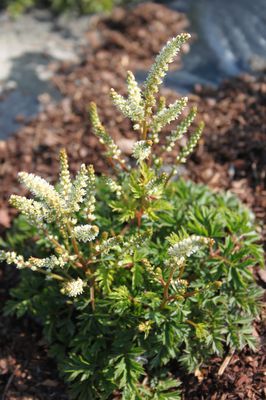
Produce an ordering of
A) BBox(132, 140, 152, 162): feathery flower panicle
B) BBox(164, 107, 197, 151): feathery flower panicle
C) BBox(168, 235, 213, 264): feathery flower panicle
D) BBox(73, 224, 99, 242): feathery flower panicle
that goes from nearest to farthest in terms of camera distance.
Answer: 1. BBox(168, 235, 213, 264): feathery flower panicle
2. BBox(73, 224, 99, 242): feathery flower panicle
3. BBox(132, 140, 152, 162): feathery flower panicle
4. BBox(164, 107, 197, 151): feathery flower panicle

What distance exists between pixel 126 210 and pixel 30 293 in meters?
0.97

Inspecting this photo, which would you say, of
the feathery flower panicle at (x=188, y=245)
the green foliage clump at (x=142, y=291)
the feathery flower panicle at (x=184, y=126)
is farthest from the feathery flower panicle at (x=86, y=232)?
the feathery flower panicle at (x=184, y=126)

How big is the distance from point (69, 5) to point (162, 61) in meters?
4.90

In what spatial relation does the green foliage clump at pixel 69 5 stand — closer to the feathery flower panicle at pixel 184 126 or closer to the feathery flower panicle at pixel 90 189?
the feathery flower panicle at pixel 184 126

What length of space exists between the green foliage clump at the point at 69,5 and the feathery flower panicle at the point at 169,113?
14.7 ft

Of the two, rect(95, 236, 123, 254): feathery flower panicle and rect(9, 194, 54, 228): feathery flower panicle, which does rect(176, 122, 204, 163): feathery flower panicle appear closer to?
rect(95, 236, 123, 254): feathery flower panicle

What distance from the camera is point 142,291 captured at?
3.13 metres

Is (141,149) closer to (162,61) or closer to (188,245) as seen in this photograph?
(162,61)

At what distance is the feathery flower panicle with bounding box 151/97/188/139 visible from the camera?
261 cm

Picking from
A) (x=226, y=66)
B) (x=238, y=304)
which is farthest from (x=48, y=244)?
(x=226, y=66)

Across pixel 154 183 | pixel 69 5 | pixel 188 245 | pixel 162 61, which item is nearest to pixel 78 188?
pixel 154 183

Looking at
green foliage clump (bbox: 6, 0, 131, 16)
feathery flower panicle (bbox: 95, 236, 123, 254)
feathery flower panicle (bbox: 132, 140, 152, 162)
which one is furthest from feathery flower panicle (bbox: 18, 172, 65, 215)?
green foliage clump (bbox: 6, 0, 131, 16)

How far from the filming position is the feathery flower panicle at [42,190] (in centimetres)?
231

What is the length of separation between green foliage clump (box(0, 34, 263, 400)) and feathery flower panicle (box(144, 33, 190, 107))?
0.02 meters
